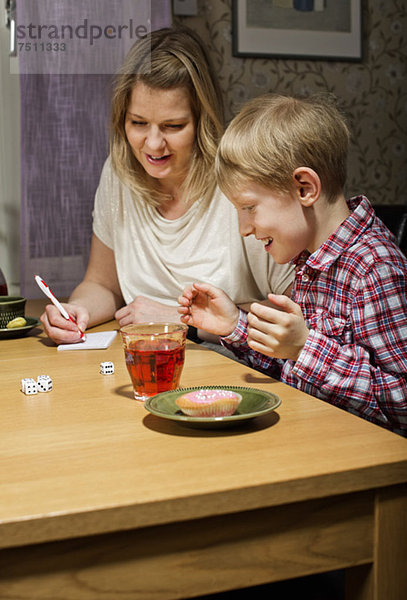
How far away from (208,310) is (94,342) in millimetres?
254

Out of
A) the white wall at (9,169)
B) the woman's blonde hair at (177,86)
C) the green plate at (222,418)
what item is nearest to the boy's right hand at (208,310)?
the green plate at (222,418)

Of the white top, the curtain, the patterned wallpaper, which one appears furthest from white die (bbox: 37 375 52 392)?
the patterned wallpaper

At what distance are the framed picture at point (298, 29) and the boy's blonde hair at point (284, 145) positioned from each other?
69.0 inches

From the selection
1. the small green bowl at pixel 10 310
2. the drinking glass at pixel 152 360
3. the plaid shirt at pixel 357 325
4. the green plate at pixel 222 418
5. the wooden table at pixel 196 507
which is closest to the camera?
the wooden table at pixel 196 507

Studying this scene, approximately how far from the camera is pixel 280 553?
0.68 metres

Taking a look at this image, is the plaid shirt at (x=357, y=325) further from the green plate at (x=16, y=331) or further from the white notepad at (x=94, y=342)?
the green plate at (x=16, y=331)

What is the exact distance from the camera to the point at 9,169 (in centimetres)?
274

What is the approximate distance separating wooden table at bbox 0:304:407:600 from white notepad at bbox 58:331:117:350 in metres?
0.52

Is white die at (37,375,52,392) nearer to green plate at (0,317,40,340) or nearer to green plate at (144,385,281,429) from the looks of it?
green plate at (144,385,281,429)

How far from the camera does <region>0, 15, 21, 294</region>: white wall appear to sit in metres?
2.65

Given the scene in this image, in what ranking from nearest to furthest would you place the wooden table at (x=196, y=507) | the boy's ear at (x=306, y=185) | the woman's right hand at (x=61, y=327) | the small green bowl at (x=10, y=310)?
1. the wooden table at (x=196, y=507)
2. the boy's ear at (x=306, y=185)
3. the woman's right hand at (x=61, y=327)
4. the small green bowl at (x=10, y=310)

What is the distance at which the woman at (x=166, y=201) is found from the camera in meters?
1.71

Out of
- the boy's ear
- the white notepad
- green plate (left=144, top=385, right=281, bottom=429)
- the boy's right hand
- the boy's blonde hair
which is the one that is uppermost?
the boy's blonde hair

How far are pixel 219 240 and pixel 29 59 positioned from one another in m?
1.34
